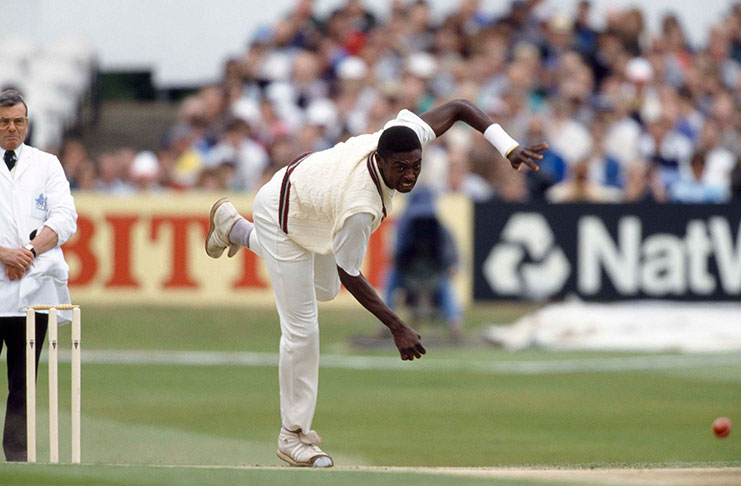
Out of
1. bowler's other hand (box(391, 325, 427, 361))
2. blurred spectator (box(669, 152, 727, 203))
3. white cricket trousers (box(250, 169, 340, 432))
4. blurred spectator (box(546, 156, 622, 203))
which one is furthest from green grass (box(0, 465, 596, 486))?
blurred spectator (box(669, 152, 727, 203))

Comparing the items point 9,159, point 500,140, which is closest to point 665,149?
point 500,140

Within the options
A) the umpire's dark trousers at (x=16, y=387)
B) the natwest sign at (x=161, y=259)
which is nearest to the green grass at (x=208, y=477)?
the umpire's dark trousers at (x=16, y=387)

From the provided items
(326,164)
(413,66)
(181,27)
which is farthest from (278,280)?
(181,27)

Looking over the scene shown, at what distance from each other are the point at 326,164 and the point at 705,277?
10.2 m

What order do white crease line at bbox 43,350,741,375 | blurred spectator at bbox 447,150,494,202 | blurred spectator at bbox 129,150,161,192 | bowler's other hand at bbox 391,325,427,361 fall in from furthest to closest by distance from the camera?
blurred spectator at bbox 129,150,161,192 < blurred spectator at bbox 447,150,494,202 < white crease line at bbox 43,350,741,375 < bowler's other hand at bbox 391,325,427,361

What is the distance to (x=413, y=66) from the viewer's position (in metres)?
18.8

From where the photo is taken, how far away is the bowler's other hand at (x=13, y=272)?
745 cm

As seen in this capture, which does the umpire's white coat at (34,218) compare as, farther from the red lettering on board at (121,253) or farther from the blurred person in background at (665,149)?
the blurred person in background at (665,149)

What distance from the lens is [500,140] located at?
7.35 meters

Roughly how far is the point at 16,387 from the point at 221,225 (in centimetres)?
154

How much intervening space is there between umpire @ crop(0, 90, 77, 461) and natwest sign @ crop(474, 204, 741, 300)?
9572 millimetres

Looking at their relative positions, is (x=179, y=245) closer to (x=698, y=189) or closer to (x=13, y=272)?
(x=698, y=189)

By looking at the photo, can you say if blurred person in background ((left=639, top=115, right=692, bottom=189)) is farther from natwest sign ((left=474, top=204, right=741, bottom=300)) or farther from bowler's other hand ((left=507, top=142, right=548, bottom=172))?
bowler's other hand ((left=507, top=142, right=548, bottom=172))

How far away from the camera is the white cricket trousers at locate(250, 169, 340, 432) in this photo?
24.6 ft
